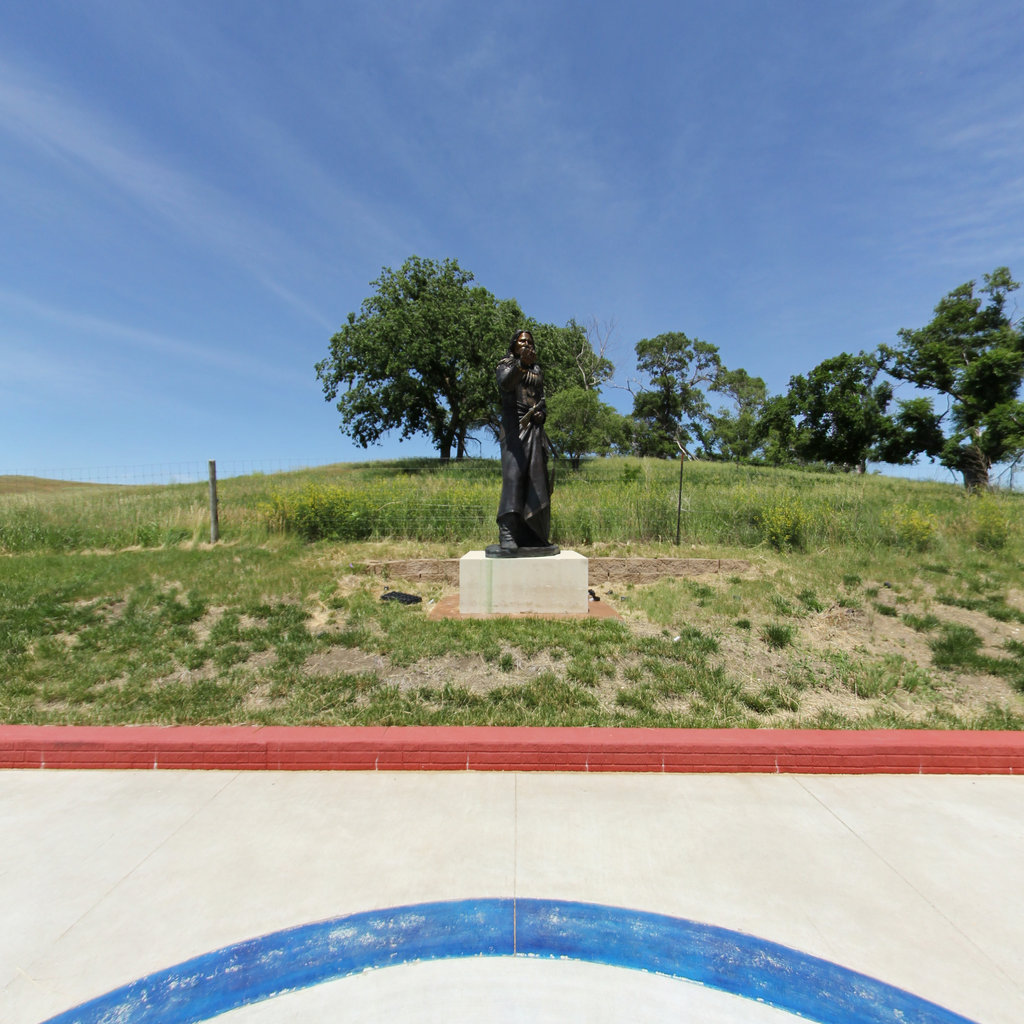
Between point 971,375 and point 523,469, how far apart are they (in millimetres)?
31733

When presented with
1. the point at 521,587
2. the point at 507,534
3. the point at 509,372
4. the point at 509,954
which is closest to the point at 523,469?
the point at 507,534

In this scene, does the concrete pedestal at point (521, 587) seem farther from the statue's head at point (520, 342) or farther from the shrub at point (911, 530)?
the shrub at point (911, 530)

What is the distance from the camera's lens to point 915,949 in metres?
2.22

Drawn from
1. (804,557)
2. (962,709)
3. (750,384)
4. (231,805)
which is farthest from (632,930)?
(750,384)

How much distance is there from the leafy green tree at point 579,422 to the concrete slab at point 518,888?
20.7 meters

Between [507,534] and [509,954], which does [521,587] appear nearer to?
[507,534]

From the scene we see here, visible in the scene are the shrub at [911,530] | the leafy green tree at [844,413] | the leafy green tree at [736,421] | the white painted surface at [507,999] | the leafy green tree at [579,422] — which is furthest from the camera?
the leafy green tree at [736,421]

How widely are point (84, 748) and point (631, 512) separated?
30.2 ft

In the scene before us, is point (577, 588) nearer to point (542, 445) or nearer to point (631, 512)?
point (542, 445)

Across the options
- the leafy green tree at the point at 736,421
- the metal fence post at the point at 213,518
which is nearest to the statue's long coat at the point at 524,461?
the metal fence post at the point at 213,518

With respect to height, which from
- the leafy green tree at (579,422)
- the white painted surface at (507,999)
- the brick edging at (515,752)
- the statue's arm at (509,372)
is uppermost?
the leafy green tree at (579,422)

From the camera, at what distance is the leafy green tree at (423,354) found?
27641mm

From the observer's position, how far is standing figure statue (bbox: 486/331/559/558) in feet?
23.7

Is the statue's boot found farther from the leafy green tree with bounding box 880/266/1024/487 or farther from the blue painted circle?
the leafy green tree with bounding box 880/266/1024/487
